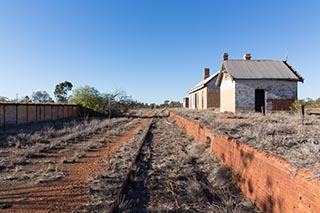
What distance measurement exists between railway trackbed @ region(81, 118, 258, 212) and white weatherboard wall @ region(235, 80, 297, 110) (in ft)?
45.8

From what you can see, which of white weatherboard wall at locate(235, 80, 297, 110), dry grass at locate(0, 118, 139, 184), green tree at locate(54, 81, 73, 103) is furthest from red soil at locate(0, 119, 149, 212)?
green tree at locate(54, 81, 73, 103)

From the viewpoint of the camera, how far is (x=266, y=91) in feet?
68.1

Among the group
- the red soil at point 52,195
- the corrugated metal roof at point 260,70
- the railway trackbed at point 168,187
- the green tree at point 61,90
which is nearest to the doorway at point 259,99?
the corrugated metal roof at point 260,70

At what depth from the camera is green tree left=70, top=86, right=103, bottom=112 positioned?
40.2 m

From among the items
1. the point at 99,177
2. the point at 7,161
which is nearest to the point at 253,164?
the point at 99,177

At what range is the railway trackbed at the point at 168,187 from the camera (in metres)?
4.50

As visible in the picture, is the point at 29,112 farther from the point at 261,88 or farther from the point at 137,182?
the point at 261,88

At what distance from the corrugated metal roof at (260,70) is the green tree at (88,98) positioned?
938 inches

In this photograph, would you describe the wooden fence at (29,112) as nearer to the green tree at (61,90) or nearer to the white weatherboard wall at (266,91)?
the white weatherboard wall at (266,91)

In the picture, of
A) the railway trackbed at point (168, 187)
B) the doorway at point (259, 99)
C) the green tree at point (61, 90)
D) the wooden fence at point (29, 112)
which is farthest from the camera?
the green tree at point (61, 90)

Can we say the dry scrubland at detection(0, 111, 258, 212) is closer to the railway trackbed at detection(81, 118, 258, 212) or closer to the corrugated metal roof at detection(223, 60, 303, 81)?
the railway trackbed at detection(81, 118, 258, 212)

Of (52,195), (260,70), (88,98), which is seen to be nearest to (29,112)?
(88,98)

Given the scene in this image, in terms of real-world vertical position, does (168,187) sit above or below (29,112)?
below

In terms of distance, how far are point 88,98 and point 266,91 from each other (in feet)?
95.3
